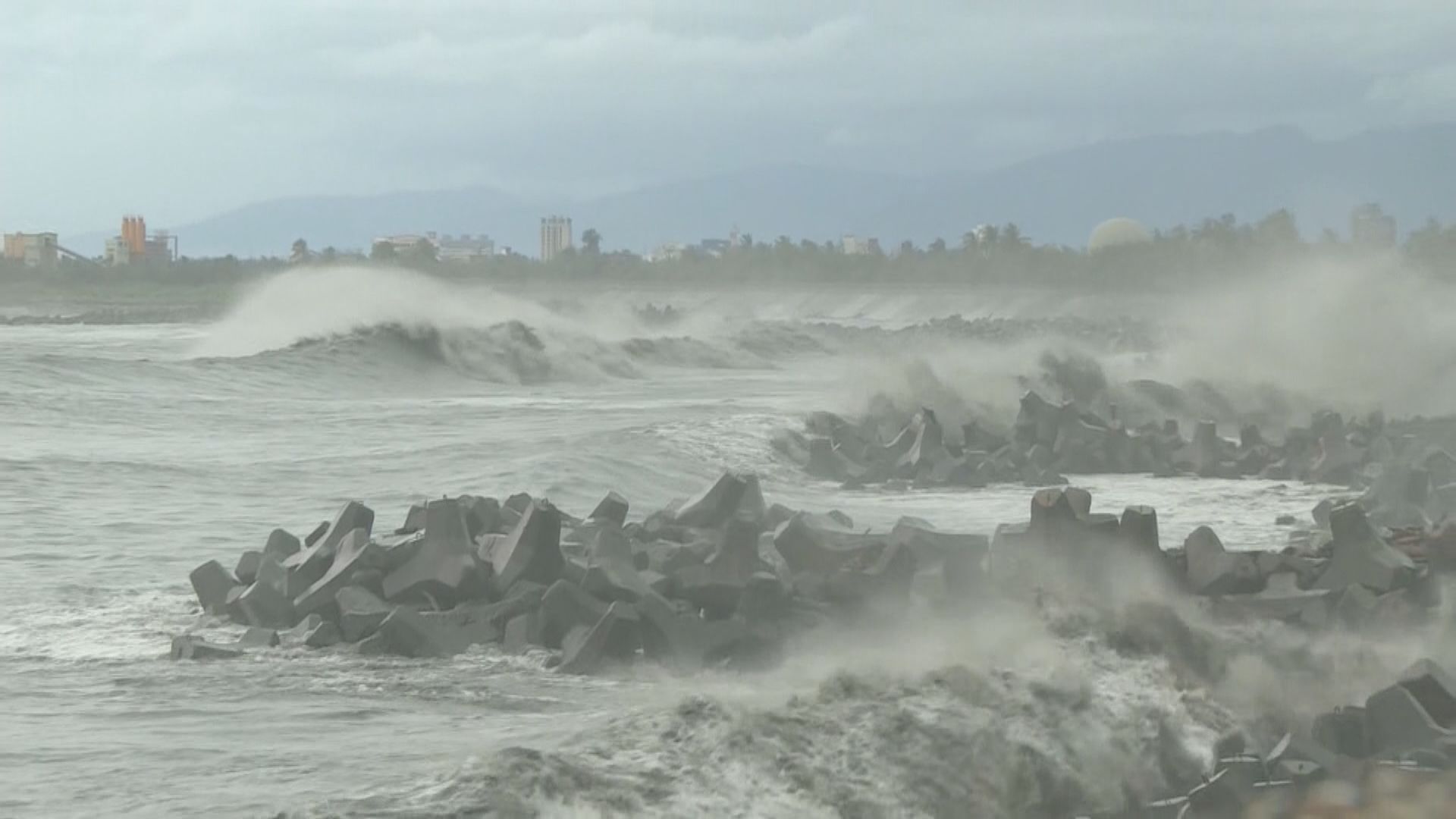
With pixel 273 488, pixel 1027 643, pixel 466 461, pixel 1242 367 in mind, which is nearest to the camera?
pixel 1027 643

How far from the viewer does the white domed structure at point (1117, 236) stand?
392 ft

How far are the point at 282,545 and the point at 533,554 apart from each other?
6.79 feet

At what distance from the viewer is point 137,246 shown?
178 m

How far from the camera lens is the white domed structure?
120 m

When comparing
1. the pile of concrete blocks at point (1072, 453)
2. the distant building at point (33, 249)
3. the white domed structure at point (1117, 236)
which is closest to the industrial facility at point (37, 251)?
the distant building at point (33, 249)

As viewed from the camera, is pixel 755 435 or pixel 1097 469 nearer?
pixel 1097 469

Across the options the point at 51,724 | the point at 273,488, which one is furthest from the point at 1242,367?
the point at 51,724

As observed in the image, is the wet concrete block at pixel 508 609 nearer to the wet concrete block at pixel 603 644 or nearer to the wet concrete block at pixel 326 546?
the wet concrete block at pixel 603 644

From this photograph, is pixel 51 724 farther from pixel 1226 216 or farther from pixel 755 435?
pixel 1226 216

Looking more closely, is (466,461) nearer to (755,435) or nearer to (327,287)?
(755,435)

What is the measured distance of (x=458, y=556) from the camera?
10.2 meters

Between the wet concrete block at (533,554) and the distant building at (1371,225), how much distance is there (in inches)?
3212

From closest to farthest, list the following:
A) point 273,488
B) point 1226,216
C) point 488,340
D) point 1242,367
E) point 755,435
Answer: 1. point 273,488
2. point 755,435
3. point 1242,367
4. point 488,340
5. point 1226,216

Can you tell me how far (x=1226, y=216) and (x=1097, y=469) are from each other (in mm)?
129748
